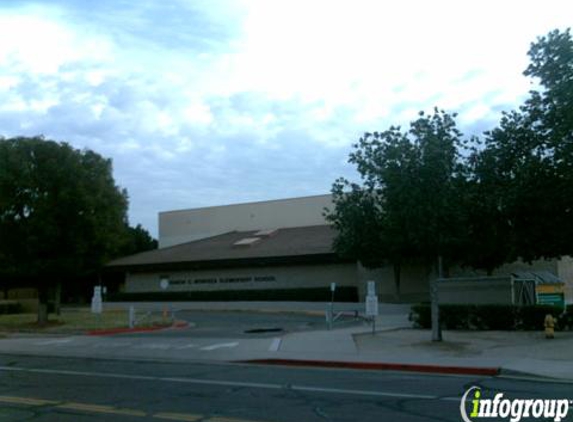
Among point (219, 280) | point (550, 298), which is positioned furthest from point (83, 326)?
point (219, 280)

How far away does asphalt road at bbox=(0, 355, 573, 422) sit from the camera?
10.1 metres

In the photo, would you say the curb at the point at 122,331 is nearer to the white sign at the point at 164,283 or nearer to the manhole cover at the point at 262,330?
the manhole cover at the point at 262,330

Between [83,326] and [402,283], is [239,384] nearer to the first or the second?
[83,326]

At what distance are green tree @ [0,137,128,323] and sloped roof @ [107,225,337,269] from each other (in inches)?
680

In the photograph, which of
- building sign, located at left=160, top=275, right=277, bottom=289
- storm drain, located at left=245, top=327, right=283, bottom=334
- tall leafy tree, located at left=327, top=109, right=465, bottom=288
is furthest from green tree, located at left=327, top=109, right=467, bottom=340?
building sign, located at left=160, top=275, right=277, bottom=289

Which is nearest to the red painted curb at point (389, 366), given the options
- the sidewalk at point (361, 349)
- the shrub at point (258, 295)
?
the sidewalk at point (361, 349)

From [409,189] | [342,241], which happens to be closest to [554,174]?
[409,189]

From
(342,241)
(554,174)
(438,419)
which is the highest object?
(554,174)

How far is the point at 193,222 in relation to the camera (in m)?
65.4

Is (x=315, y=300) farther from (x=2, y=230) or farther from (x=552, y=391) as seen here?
(x=552, y=391)

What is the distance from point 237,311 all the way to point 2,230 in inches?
655

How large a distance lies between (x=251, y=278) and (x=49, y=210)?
21549 millimetres

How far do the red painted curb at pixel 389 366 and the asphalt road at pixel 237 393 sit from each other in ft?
2.13

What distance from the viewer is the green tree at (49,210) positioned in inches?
1219
